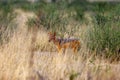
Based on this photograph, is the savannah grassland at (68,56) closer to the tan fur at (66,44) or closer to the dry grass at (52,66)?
the dry grass at (52,66)

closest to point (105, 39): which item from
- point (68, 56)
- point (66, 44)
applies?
point (66, 44)

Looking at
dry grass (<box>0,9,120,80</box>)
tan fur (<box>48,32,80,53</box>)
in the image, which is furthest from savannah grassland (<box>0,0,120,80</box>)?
tan fur (<box>48,32,80,53</box>)

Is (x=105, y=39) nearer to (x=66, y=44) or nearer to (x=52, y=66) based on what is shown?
(x=66, y=44)

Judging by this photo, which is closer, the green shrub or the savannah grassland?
the savannah grassland

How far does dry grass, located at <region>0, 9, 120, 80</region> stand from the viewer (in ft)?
31.4

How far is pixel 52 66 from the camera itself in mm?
10336

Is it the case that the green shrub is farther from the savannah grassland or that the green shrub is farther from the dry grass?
the dry grass

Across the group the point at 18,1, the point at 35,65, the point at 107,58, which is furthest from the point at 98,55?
the point at 18,1

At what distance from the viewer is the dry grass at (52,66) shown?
959 cm

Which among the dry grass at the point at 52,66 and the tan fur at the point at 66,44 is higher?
the dry grass at the point at 52,66

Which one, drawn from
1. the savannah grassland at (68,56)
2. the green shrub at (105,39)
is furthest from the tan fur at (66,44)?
the green shrub at (105,39)

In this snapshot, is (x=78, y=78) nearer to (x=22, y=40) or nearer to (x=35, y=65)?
(x=35, y=65)

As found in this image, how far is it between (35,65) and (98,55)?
2055mm

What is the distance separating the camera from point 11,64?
1033 cm
